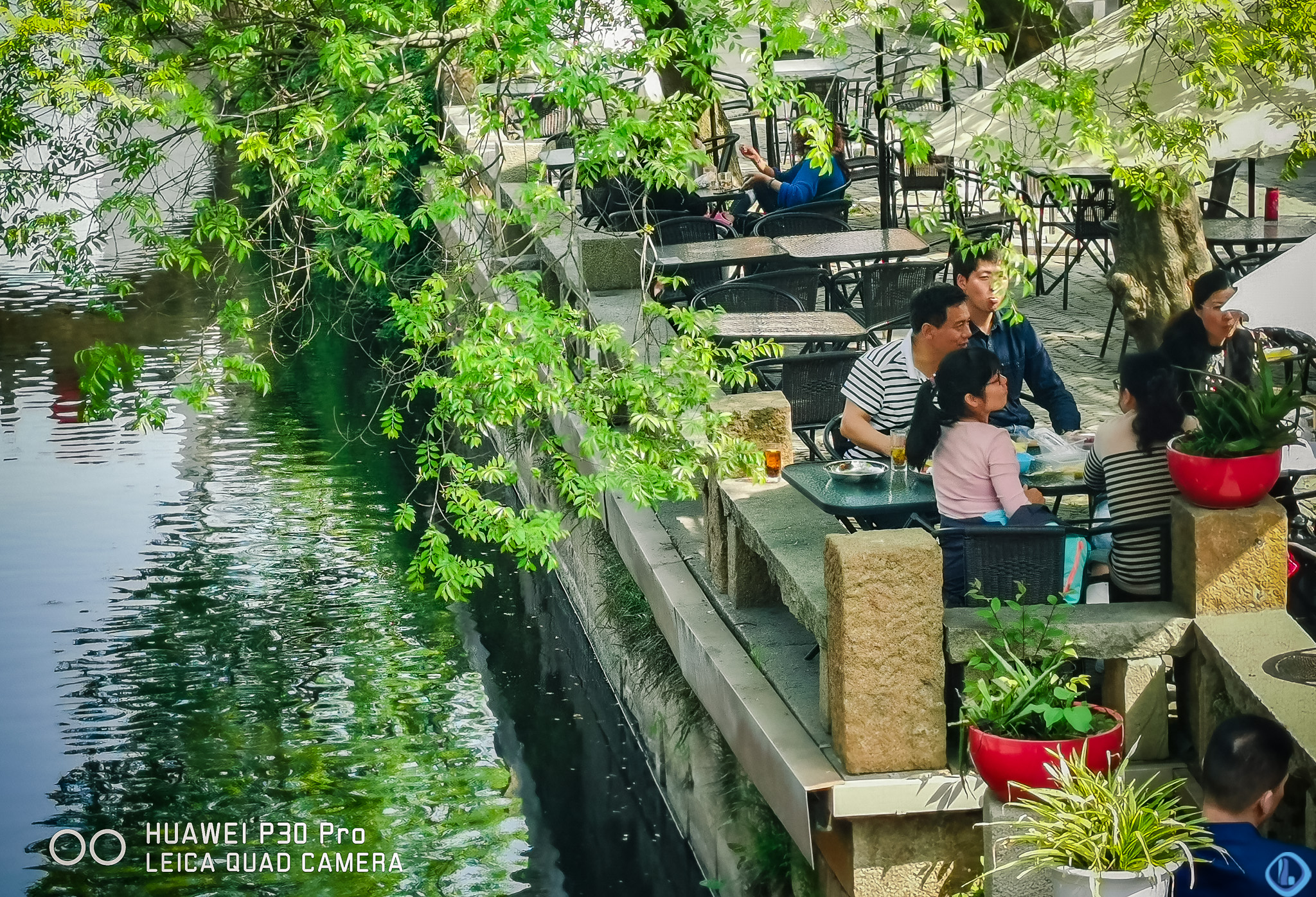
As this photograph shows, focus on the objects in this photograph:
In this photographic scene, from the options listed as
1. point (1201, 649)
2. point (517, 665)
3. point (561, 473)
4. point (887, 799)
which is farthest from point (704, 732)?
point (517, 665)

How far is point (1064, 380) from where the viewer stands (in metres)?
9.48

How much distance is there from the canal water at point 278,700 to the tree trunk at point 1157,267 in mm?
3798

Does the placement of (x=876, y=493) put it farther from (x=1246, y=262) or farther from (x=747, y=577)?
(x=1246, y=262)

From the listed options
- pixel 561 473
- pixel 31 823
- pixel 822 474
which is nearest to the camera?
pixel 822 474

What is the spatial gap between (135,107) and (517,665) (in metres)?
4.74

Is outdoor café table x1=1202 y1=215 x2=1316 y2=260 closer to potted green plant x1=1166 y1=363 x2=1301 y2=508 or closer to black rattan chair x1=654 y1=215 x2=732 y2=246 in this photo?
black rattan chair x1=654 y1=215 x2=732 y2=246

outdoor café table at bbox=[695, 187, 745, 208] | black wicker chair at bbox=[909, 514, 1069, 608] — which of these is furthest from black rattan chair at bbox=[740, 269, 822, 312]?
black wicker chair at bbox=[909, 514, 1069, 608]

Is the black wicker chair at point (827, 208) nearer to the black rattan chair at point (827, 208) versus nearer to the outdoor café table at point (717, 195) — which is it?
the black rattan chair at point (827, 208)

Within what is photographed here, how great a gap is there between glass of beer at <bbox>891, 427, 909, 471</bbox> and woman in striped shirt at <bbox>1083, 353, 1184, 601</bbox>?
0.79 m

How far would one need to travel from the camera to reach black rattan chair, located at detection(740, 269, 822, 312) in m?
9.45

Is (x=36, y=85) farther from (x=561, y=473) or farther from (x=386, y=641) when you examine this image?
(x=386, y=641)

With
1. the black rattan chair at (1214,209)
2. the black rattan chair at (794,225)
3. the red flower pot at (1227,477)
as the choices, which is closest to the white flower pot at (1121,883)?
the red flower pot at (1227,477)

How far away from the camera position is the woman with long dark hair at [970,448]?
5.52 m
